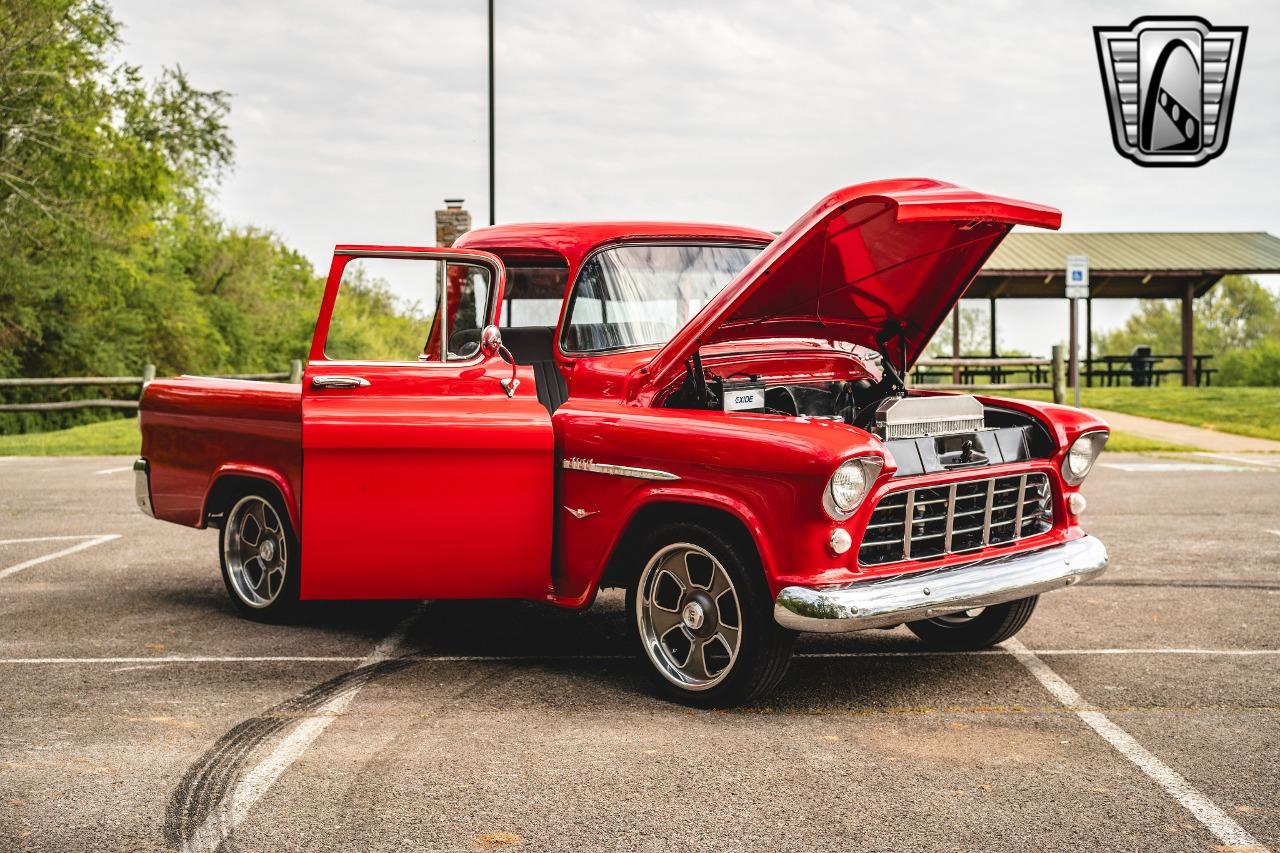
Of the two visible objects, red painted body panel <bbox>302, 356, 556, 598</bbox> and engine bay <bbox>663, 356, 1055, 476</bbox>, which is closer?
engine bay <bbox>663, 356, 1055, 476</bbox>

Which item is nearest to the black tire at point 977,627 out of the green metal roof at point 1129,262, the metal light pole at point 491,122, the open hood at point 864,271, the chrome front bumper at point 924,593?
the chrome front bumper at point 924,593

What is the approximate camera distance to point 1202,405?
87.2 feet

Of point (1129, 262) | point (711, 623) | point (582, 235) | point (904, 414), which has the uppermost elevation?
point (1129, 262)

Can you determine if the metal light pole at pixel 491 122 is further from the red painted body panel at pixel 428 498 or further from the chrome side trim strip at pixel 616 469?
the chrome side trim strip at pixel 616 469

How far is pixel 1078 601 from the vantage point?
24.5 ft

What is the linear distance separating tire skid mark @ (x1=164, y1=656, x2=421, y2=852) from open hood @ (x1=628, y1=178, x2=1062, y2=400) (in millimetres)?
1769

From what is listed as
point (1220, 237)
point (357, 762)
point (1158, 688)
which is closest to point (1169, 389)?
point (1220, 237)

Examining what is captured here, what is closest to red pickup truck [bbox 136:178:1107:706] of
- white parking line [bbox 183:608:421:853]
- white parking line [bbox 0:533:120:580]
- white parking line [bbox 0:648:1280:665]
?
white parking line [bbox 0:648:1280:665]

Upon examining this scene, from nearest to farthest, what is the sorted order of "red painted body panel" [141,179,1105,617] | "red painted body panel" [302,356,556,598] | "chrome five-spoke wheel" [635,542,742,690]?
"red painted body panel" [141,179,1105,617], "chrome five-spoke wheel" [635,542,742,690], "red painted body panel" [302,356,556,598]

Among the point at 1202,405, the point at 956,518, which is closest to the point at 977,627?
the point at 956,518

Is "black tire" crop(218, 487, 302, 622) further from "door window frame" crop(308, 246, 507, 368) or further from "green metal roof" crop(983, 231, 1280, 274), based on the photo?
"green metal roof" crop(983, 231, 1280, 274)

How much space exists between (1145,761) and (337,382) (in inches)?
141

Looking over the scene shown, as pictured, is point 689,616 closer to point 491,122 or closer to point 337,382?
point 337,382

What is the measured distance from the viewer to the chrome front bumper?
463 centimetres
